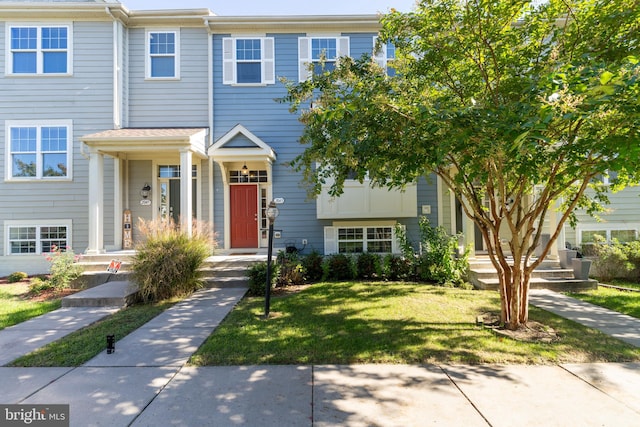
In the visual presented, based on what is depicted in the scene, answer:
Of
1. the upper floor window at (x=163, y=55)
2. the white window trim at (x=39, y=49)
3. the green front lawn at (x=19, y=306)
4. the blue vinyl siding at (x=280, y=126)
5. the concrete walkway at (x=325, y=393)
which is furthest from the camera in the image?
the blue vinyl siding at (x=280, y=126)

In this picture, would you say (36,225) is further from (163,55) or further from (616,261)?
(616,261)

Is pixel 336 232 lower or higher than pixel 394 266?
higher

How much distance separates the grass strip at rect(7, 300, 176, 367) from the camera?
3.87 meters

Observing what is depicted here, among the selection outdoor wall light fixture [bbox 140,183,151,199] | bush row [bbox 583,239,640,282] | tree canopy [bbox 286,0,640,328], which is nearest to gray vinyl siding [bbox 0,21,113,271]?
outdoor wall light fixture [bbox 140,183,151,199]

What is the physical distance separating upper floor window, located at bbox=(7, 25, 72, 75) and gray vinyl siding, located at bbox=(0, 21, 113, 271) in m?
0.22

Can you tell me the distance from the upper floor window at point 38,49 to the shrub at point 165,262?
677 cm

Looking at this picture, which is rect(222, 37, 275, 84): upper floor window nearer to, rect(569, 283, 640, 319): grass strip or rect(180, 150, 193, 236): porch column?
rect(180, 150, 193, 236): porch column

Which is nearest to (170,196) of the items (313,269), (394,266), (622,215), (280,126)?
(280,126)

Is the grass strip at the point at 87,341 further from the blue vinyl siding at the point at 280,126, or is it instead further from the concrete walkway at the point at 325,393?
the blue vinyl siding at the point at 280,126

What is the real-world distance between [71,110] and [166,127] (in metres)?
2.74

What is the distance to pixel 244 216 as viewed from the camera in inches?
401

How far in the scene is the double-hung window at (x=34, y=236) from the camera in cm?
954

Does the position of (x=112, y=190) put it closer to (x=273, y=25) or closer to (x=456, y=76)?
(x=273, y=25)

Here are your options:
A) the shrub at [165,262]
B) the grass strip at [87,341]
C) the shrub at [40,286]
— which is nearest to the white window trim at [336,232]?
the shrub at [165,262]
